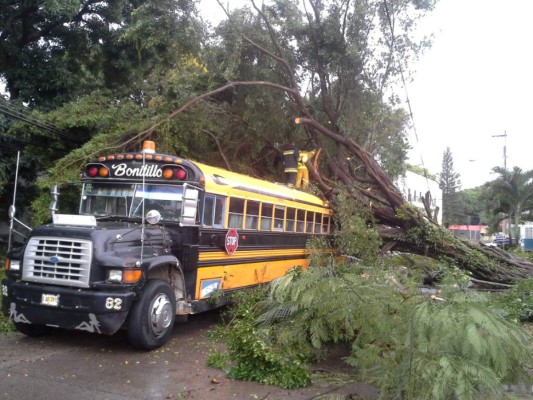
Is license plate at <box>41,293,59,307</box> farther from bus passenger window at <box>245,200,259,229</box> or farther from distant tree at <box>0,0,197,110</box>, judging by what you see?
distant tree at <box>0,0,197,110</box>

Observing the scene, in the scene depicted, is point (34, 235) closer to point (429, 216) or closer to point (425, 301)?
point (425, 301)

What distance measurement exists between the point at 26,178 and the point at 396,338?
13.3m

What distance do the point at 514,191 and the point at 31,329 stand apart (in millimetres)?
33812

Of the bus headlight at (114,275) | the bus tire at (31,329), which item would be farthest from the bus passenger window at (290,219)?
the bus tire at (31,329)

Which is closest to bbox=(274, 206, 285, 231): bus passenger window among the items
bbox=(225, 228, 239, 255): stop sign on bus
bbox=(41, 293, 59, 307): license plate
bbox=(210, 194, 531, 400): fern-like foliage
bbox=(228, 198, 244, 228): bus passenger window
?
bbox=(228, 198, 244, 228): bus passenger window

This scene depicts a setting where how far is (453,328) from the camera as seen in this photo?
4.12m

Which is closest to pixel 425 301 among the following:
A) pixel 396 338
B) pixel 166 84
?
pixel 396 338

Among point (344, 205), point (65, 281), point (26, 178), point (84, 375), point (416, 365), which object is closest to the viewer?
point (416, 365)

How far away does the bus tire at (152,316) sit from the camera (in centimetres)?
644

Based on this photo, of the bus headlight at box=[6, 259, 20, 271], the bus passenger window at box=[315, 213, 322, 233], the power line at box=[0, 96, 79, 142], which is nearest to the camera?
the bus headlight at box=[6, 259, 20, 271]

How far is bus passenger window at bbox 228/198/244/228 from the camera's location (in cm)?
862

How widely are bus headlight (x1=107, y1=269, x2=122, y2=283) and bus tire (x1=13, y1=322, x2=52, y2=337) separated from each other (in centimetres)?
168

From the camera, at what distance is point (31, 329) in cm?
710

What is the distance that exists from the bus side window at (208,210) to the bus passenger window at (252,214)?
124 cm
